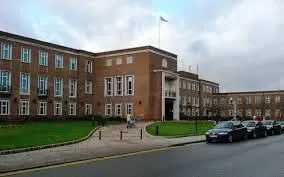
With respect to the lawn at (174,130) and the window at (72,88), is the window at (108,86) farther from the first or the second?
the lawn at (174,130)

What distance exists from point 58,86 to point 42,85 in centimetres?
340

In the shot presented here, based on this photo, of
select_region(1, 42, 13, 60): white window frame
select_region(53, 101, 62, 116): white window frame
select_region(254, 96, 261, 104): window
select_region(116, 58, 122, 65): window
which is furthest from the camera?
select_region(254, 96, 261, 104): window

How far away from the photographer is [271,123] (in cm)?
4650

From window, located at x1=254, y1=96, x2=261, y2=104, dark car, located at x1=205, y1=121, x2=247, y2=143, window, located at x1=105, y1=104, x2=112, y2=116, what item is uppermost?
window, located at x1=254, y1=96, x2=261, y2=104

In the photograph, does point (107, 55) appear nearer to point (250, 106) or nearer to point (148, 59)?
point (148, 59)

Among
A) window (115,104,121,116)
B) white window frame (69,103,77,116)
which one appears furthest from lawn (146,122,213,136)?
window (115,104,121,116)

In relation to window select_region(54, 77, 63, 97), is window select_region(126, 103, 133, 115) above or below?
below

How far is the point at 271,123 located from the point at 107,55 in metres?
33.6

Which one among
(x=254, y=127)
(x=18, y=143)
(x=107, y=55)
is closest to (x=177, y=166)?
(x=18, y=143)

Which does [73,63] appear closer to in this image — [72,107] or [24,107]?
[72,107]

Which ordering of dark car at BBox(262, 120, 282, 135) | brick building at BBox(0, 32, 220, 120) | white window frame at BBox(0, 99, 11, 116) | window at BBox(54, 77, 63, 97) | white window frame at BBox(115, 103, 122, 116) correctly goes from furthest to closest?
white window frame at BBox(115, 103, 122, 116), window at BBox(54, 77, 63, 97), brick building at BBox(0, 32, 220, 120), white window frame at BBox(0, 99, 11, 116), dark car at BBox(262, 120, 282, 135)

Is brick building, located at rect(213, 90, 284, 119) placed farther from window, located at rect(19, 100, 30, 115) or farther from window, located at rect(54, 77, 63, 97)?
window, located at rect(19, 100, 30, 115)

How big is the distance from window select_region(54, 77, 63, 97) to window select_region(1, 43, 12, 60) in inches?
377

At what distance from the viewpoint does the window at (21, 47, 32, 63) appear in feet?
190
